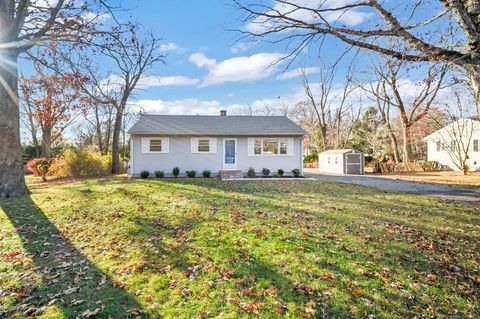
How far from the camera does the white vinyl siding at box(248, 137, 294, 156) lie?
17.8 meters

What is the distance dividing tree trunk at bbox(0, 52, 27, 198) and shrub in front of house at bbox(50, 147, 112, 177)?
28.4 feet

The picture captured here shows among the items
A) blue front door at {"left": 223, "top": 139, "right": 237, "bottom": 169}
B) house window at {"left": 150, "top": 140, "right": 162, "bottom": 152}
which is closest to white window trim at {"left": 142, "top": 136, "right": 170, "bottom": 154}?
house window at {"left": 150, "top": 140, "right": 162, "bottom": 152}

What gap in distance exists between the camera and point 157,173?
16.4m

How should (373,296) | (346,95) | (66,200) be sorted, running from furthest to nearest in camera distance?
(346,95) < (66,200) < (373,296)

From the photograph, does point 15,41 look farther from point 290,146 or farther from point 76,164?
point 290,146

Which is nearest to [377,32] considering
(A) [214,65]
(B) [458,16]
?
(B) [458,16]

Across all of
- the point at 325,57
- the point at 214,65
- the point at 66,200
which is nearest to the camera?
the point at 325,57

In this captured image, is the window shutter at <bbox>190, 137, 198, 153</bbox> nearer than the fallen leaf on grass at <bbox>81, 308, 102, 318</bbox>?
No

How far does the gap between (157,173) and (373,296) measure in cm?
1476

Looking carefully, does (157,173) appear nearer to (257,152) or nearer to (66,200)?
(257,152)

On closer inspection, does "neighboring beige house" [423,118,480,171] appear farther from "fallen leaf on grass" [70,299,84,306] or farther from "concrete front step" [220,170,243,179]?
"fallen leaf on grass" [70,299,84,306]

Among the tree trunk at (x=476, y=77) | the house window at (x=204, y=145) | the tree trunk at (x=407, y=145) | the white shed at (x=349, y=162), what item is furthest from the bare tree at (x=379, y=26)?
the tree trunk at (x=407, y=145)

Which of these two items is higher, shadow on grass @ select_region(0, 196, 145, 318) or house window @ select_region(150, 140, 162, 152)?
house window @ select_region(150, 140, 162, 152)

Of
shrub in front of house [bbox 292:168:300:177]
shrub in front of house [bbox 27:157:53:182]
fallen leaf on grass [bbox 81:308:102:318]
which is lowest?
fallen leaf on grass [bbox 81:308:102:318]
